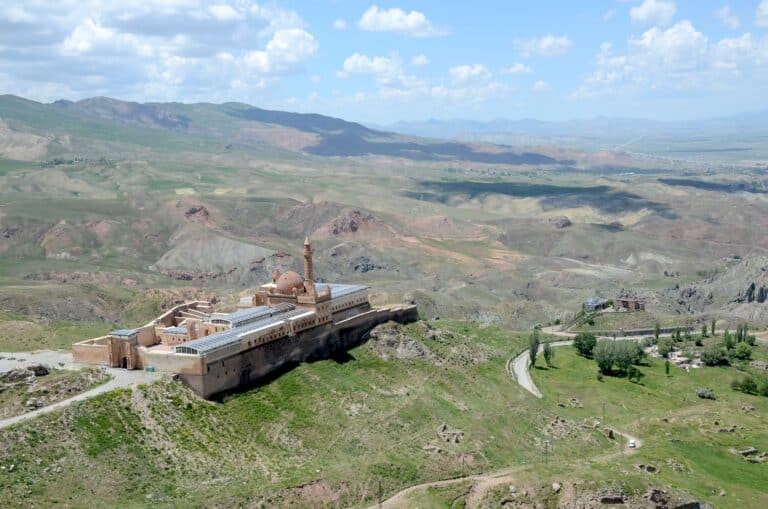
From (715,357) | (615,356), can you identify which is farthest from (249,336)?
(715,357)

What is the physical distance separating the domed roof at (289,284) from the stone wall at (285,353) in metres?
5.03

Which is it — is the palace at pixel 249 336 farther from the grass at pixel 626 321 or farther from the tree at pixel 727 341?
the grass at pixel 626 321

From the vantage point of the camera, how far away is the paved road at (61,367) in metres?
66.1

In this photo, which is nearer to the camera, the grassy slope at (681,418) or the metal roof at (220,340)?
the metal roof at (220,340)

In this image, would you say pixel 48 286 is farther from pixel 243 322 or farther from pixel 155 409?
pixel 155 409

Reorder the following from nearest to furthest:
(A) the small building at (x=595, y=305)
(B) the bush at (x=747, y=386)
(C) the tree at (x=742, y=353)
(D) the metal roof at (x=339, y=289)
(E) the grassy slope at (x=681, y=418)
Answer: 1. (E) the grassy slope at (x=681, y=418)
2. (D) the metal roof at (x=339, y=289)
3. (B) the bush at (x=747, y=386)
4. (C) the tree at (x=742, y=353)
5. (A) the small building at (x=595, y=305)

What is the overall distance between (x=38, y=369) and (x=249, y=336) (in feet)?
59.9

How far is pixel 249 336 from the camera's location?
268 ft

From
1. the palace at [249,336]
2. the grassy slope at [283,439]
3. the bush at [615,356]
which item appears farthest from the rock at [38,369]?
the bush at [615,356]

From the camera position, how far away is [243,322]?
8600 cm

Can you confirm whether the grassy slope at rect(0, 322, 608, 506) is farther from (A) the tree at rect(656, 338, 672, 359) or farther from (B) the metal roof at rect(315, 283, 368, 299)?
(A) the tree at rect(656, 338, 672, 359)

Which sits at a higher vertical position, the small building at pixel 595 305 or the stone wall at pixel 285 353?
the stone wall at pixel 285 353

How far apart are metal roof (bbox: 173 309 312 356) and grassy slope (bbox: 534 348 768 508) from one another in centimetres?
3337

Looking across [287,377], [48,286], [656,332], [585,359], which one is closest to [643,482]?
[287,377]
